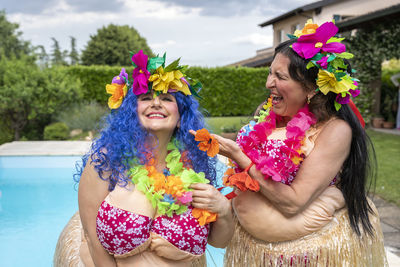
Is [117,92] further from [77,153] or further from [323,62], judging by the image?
[77,153]

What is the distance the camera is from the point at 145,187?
5.88ft

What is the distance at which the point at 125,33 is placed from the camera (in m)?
29.9

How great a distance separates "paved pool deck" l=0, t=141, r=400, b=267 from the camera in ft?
13.4

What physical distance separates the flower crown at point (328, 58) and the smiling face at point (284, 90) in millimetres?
86

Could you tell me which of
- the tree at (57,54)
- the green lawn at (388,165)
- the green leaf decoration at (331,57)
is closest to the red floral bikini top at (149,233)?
the green leaf decoration at (331,57)

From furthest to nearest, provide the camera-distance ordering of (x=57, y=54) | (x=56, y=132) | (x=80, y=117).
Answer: (x=57, y=54)
(x=80, y=117)
(x=56, y=132)

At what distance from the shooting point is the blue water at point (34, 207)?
491 centimetres

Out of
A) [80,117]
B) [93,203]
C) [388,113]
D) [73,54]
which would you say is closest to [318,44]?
[93,203]

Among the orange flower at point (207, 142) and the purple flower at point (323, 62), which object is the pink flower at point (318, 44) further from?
the orange flower at point (207, 142)

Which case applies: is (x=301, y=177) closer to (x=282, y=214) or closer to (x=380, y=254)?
(x=282, y=214)

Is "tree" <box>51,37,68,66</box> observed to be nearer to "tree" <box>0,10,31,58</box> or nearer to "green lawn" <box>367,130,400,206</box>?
"tree" <box>0,10,31,58</box>

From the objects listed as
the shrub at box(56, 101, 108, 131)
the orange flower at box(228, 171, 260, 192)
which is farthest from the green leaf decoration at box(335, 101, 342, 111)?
the shrub at box(56, 101, 108, 131)

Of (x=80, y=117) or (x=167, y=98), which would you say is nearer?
(x=167, y=98)

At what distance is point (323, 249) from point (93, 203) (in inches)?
45.7
